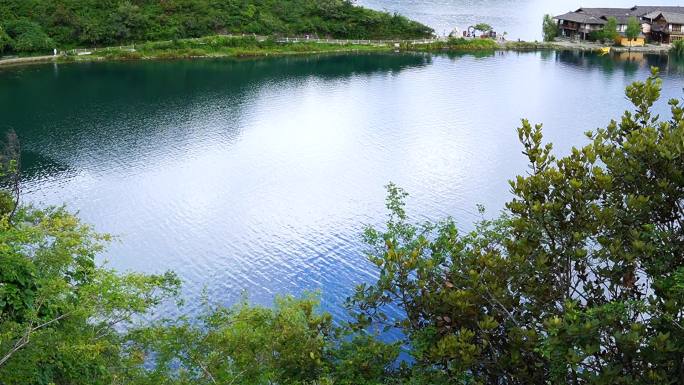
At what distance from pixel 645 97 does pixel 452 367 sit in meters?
5.40

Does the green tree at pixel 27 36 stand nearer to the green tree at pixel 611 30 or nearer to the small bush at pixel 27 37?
the small bush at pixel 27 37

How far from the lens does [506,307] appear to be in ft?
35.2

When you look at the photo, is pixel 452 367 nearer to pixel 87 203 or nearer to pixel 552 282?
pixel 552 282

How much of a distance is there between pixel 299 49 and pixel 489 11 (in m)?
52.6

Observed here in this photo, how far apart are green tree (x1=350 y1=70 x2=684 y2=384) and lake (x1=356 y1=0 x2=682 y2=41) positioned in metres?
79.1

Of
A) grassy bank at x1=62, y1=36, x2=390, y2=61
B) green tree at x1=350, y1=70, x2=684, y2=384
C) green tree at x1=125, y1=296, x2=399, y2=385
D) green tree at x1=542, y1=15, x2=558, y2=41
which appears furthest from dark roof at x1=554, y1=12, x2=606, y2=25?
green tree at x1=350, y1=70, x2=684, y2=384

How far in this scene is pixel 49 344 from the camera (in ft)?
41.1

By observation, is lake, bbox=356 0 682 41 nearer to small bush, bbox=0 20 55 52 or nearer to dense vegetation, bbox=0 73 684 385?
small bush, bbox=0 20 55 52

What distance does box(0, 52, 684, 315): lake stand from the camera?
26.8 meters

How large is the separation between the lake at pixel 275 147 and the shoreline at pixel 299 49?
240cm

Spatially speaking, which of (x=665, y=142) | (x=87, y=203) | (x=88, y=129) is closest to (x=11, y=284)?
(x=665, y=142)

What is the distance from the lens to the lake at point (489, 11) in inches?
3735

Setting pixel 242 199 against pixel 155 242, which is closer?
pixel 155 242

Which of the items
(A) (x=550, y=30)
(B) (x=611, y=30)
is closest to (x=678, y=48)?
(B) (x=611, y=30)
